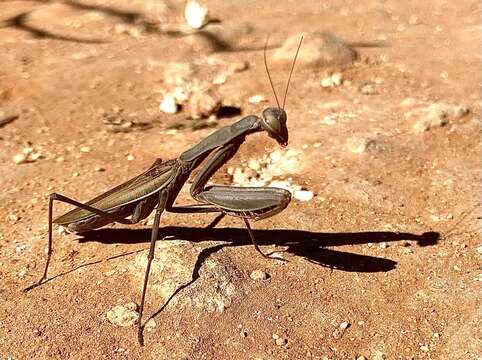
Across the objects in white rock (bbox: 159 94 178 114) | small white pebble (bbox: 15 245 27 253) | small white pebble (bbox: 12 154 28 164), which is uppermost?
small white pebble (bbox: 15 245 27 253)

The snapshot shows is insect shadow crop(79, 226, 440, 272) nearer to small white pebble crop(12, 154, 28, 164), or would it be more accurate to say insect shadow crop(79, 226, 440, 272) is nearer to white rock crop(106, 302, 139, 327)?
white rock crop(106, 302, 139, 327)

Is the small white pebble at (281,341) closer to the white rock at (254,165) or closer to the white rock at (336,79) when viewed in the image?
the white rock at (254,165)

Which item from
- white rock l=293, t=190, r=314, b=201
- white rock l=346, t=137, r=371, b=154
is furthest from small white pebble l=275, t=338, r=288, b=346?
white rock l=346, t=137, r=371, b=154

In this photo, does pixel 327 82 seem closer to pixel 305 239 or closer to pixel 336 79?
pixel 336 79

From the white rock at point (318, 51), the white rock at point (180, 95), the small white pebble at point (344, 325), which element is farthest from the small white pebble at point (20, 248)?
the white rock at point (318, 51)

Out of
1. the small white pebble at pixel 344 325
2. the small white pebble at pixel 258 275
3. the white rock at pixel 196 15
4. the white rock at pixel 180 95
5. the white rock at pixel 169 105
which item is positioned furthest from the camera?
the white rock at pixel 196 15

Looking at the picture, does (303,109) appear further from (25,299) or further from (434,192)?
(25,299)

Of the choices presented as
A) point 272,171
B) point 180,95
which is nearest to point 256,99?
point 180,95
